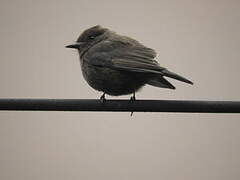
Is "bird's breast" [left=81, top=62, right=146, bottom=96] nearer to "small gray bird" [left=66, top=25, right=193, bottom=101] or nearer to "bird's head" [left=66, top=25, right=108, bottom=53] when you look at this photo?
"small gray bird" [left=66, top=25, right=193, bottom=101]

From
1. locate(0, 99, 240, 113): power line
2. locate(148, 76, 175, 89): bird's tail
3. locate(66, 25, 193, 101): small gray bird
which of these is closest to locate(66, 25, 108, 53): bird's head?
locate(66, 25, 193, 101): small gray bird

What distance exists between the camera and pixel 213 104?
2279mm

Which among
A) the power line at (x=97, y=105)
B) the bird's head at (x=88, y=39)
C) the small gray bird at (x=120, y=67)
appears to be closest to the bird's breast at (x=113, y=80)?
the small gray bird at (x=120, y=67)

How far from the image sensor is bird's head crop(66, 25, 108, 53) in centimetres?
388

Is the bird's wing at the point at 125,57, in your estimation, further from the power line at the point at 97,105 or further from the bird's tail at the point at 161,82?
the power line at the point at 97,105

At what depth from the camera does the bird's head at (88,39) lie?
12.7 feet

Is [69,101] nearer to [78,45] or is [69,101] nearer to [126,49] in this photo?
[126,49]

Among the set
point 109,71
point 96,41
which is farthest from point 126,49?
point 96,41

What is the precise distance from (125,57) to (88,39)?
30.7 inches

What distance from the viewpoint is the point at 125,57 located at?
10.6 feet

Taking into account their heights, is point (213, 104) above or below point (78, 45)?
above

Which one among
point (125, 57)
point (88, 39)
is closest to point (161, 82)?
point (125, 57)

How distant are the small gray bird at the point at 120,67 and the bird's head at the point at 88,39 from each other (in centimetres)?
7

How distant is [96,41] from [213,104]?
1.79m
